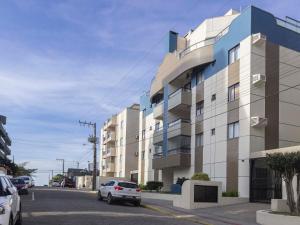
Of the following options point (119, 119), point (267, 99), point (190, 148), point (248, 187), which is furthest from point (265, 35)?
point (119, 119)

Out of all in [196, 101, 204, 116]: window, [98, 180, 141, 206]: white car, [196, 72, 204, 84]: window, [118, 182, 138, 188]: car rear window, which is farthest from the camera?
[196, 72, 204, 84]: window

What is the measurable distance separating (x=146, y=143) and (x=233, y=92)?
28.1 meters

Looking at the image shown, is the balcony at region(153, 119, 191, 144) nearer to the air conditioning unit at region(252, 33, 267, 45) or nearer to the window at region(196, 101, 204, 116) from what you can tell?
the window at region(196, 101, 204, 116)

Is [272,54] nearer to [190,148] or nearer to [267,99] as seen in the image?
[267,99]

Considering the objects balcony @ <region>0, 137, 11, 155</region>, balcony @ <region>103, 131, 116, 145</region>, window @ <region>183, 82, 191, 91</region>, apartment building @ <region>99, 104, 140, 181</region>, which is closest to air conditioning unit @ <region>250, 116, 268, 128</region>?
window @ <region>183, 82, 191, 91</region>

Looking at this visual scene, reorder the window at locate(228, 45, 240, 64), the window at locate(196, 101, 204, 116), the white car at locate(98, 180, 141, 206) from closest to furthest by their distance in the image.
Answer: the white car at locate(98, 180, 141, 206)
the window at locate(228, 45, 240, 64)
the window at locate(196, 101, 204, 116)

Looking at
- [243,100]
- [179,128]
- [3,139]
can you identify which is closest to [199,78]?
[179,128]

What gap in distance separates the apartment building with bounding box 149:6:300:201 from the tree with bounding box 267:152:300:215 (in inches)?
395

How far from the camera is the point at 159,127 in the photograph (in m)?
57.3

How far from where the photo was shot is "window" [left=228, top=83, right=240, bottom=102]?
3689 cm

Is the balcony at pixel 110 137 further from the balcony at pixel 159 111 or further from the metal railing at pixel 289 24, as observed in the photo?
the metal railing at pixel 289 24

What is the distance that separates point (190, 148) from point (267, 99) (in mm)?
11645

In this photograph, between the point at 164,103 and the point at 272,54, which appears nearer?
the point at 272,54

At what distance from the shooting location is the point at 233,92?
124 ft
